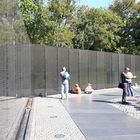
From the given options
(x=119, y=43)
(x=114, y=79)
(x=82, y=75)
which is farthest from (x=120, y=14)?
(x=82, y=75)

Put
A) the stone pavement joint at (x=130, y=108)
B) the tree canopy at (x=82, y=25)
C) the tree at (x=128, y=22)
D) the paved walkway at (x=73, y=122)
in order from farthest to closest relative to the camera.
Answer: the tree at (x=128, y=22) → the tree canopy at (x=82, y=25) → the stone pavement joint at (x=130, y=108) → the paved walkway at (x=73, y=122)

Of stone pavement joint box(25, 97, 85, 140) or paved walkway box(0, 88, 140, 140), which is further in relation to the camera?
stone pavement joint box(25, 97, 85, 140)

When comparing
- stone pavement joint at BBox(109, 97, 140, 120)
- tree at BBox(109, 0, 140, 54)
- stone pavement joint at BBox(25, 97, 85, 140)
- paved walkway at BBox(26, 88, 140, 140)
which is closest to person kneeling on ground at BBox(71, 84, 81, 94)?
stone pavement joint at BBox(109, 97, 140, 120)

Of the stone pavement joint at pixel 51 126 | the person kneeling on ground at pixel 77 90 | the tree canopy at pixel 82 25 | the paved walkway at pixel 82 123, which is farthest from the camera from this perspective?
the tree canopy at pixel 82 25

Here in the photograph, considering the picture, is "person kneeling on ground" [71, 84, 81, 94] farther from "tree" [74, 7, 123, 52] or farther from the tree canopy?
"tree" [74, 7, 123, 52]

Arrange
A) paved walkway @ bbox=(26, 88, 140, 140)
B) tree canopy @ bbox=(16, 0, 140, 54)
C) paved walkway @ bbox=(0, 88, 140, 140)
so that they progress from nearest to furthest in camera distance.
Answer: paved walkway @ bbox=(0, 88, 140, 140), paved walkway @ bbox=(26, 88, 140, 140), tree canopy @ bbox=(16, 0, 140, 54)

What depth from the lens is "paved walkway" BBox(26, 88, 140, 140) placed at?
10.6 m

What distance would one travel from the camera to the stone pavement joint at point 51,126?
10.5m

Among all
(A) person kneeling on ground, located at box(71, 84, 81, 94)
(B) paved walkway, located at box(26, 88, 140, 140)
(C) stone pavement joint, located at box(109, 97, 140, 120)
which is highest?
(A) person kneeling on ground, located at box(71, 84, 81, 94)

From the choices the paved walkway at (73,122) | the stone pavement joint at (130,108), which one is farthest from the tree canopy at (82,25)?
the paved walkway at (73,122)

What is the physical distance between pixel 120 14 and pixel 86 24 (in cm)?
1238

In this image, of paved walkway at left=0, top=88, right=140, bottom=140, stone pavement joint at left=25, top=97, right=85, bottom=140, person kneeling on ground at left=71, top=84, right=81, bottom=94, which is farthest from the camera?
person kneeling on ground at left=71, top=84, right=81, bottom=94

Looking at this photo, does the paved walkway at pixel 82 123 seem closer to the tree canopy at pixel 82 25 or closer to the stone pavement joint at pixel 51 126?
the stone pavement joint at pixel 51 126

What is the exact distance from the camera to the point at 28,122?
12.7 m
